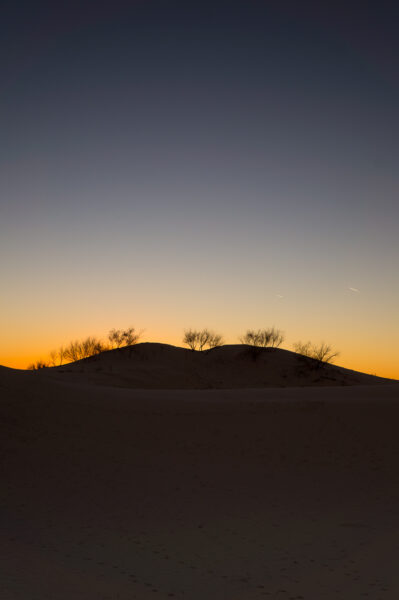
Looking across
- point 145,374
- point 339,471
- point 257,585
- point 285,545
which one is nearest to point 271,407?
point 339,471

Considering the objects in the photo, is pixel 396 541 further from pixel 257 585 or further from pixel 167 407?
pixel 167 407

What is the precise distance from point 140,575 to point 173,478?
19.1 ft

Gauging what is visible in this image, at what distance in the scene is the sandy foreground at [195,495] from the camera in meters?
7.38

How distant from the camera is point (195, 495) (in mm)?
12188

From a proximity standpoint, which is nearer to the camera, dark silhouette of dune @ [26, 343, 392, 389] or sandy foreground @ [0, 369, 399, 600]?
sandy foreground @ [0, 369, 399, 600]

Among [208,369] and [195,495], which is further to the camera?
[208,369]

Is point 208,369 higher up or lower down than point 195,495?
higher up

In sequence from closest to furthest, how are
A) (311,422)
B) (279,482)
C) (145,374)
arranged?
(279,482) → (311,422) → (145,374)

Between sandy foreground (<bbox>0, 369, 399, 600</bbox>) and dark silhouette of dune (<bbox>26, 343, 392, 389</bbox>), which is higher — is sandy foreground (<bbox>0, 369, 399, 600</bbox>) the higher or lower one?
the lower one

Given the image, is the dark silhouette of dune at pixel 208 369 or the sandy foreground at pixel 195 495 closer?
the sandy foreground at pixel 195 495

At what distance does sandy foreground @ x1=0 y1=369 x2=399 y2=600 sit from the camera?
7.38 meters

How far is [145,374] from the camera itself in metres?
44.8

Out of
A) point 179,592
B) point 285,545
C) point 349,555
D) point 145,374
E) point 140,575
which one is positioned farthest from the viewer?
point 145,374

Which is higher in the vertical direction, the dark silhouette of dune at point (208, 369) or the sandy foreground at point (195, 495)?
the dark silhouette of dune at point (208, 369)
